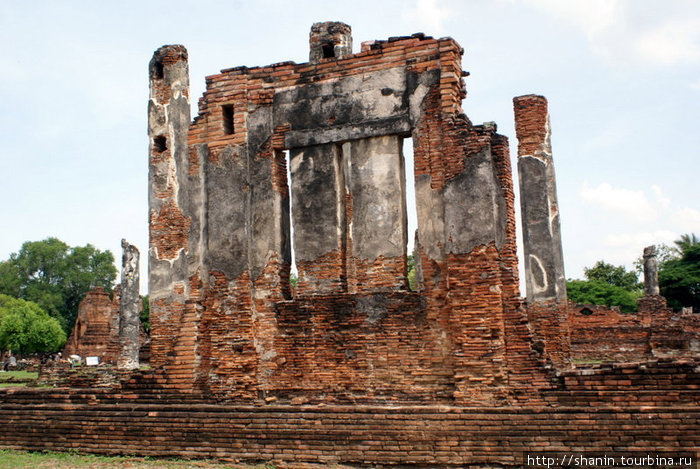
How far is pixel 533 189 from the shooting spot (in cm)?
1491

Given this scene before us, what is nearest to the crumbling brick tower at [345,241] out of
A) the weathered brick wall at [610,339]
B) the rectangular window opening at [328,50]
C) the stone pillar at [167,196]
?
the stone pillar at [167,196]

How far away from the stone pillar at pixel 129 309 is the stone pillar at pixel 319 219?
484 inches

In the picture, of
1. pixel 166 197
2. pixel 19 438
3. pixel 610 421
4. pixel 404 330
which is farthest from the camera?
pixel 166 197

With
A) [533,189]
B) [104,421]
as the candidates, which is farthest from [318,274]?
[533,189]

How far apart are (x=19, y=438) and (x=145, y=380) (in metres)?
2.03

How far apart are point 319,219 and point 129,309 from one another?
12751 mm

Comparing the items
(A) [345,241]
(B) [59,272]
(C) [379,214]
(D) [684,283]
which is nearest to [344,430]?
(A) [345,241]

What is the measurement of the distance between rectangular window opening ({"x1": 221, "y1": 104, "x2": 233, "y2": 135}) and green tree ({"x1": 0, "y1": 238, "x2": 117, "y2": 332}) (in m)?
54.4

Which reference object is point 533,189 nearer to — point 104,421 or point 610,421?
point 610,421

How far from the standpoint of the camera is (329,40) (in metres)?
10.3

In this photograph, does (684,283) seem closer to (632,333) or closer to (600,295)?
(600,295)

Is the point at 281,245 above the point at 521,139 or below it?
A: below

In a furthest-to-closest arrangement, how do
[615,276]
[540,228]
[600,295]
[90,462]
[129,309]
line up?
[615,276]
[600,295]
[129,309]
[540,228]
[90,462]

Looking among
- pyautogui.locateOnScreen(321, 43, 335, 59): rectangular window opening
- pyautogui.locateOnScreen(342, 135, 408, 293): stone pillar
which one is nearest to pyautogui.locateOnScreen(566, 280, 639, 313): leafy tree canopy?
pyautogui.locateOnScreen(321, 43, 335, 59): rectangular window opening
